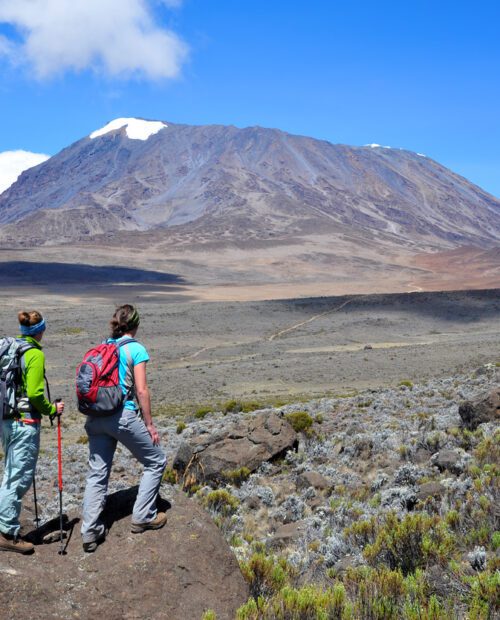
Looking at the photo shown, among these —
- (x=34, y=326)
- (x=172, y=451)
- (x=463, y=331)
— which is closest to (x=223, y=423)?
(x=172, y=451)

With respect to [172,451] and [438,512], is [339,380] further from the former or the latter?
[438,512]

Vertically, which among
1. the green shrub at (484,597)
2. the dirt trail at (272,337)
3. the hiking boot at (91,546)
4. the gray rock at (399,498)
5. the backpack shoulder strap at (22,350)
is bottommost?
the dirt trail at (272,337)

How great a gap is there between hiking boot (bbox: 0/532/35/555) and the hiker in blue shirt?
324mm

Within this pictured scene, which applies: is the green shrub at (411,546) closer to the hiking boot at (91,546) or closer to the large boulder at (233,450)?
the hiking boot at (91,546)

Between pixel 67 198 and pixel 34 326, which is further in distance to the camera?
pixel 67 198

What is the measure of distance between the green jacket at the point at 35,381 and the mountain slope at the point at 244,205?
367ft

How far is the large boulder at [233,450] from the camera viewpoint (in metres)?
7.69

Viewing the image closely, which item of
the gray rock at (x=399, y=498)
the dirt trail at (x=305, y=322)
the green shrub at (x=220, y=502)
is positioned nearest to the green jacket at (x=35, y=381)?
the green shrub at (x=220, y=502)

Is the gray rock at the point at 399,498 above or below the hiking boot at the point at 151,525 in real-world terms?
below

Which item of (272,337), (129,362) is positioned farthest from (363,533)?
(272,337)

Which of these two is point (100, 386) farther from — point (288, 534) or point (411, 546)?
point (288, 534)

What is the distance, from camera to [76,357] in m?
27.5

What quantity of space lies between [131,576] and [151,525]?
0.37 metres

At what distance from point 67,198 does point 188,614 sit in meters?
194
